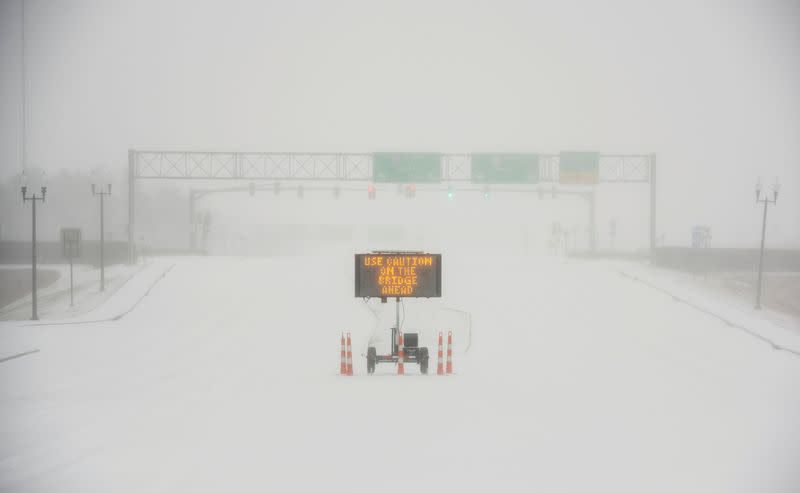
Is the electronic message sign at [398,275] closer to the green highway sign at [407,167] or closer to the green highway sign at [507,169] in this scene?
the green highway sign at [407,167]

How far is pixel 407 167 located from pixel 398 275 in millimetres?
38952

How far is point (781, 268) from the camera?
51.9m

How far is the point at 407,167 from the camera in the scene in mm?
58656

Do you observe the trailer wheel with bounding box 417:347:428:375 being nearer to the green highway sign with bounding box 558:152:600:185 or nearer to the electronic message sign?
the electronic message sign

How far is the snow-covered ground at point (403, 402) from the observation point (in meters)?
11.3

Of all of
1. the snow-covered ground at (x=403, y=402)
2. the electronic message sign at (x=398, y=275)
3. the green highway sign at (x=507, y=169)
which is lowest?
the snow-covered ground at (x=403, y=402)

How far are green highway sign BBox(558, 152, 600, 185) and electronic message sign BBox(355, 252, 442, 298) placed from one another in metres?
39.8

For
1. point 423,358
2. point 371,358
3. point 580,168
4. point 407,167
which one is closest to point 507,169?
point 580,168

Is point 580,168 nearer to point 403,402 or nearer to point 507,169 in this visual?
point 507,169

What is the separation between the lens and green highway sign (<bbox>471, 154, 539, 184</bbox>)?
58.8m

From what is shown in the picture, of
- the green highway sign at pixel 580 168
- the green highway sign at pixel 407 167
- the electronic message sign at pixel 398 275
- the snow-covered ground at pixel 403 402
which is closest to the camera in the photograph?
the snow-covered ground at pixel 403 402

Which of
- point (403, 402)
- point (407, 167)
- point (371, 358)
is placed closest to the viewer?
point (403, 402)

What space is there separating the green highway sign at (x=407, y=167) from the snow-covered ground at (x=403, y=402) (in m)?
22.3

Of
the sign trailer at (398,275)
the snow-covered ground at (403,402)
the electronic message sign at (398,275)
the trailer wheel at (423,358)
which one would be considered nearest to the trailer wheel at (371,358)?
the snow-covered ground at (403,402)
